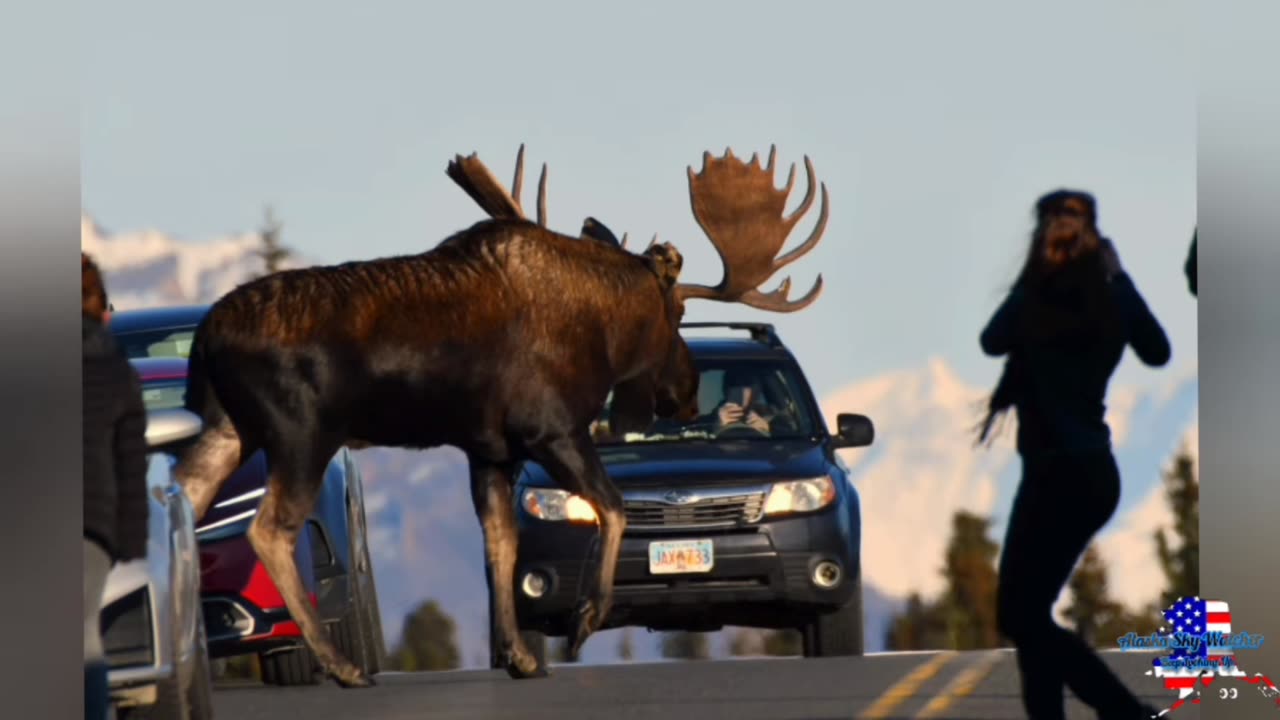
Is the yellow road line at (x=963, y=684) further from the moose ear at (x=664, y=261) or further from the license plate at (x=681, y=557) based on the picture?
the moose ear at (x=664, y=261)

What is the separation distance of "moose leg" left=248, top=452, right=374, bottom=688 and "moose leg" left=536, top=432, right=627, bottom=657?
1.09 m

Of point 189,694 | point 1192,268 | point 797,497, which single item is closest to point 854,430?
point 797,497

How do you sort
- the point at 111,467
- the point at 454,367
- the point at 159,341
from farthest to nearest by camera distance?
the point at 159,341 → the point at 454,367 → the point at 111,467

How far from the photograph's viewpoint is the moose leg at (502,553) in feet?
48.9

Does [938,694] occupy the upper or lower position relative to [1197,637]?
lower

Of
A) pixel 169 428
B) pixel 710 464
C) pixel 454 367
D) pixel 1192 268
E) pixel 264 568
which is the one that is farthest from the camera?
pixel 710 464

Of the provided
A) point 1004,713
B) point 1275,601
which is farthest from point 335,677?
point 1275,601

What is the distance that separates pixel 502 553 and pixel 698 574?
1.17m

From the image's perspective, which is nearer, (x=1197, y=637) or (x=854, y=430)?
(x=1197, y=637)

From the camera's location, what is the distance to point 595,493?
48.9 ft

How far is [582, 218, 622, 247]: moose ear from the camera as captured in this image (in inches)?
625

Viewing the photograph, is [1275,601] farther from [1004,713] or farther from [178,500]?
[178,500]

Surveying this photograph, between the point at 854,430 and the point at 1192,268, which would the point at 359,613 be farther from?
the point at 1192,268

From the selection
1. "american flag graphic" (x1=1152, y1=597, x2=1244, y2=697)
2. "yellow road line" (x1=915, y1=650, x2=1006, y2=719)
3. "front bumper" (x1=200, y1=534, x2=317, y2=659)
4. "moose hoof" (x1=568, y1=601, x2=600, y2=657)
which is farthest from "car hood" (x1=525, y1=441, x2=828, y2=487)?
"american flag graphic" (x1=1152, y1=597, x2=1244, y2=697)
